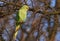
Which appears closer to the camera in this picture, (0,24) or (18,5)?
(18,5)

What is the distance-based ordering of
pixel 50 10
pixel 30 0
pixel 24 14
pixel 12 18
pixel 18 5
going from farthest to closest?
pixel 12 18 → pixel 30 0 → pixel 50 10 → pixel 18 5 → pixel 24 14

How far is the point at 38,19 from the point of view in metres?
2.38

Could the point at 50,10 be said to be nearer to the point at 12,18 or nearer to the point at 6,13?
the point at 6,13

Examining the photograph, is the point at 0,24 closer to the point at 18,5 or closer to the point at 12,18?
the point at 12,18

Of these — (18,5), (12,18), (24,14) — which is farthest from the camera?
(12,18)

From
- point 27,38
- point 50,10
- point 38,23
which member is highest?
point 50,10

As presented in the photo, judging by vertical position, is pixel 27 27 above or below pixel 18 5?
below

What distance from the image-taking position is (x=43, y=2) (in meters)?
2.35

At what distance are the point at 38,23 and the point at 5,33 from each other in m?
0.43

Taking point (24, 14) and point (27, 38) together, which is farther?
point (27, 38)

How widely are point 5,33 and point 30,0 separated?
519 millimetres

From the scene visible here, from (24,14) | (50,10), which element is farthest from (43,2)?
(24,14)

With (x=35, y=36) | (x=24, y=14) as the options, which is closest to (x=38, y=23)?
(x=35, y=36)

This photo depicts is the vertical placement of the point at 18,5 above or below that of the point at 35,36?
above
